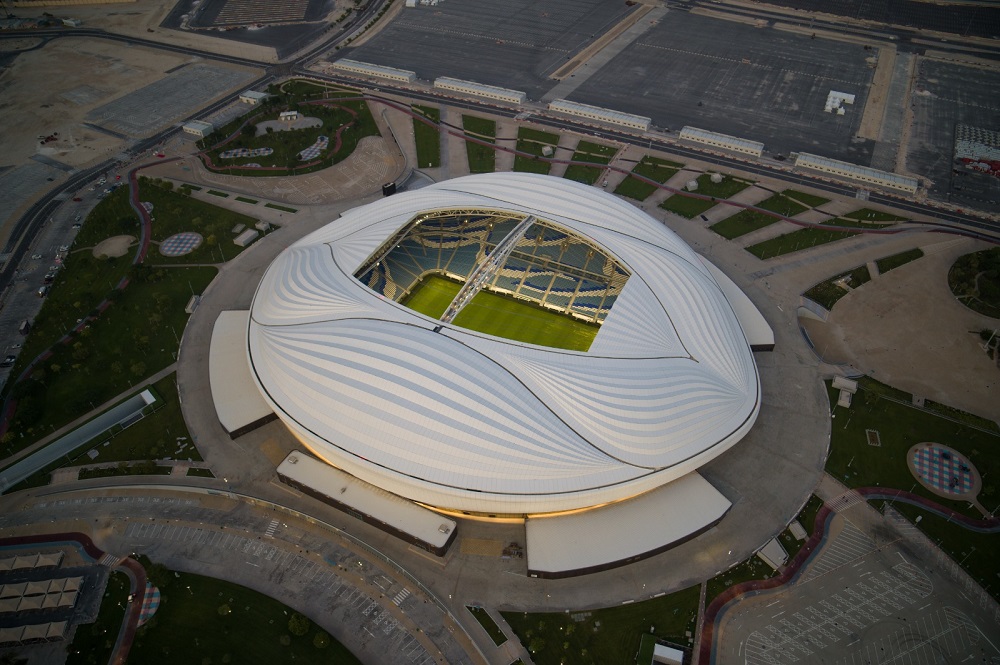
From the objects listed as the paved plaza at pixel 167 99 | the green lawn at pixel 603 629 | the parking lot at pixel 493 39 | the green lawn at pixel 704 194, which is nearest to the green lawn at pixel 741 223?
the green lawn at pixel 704 194

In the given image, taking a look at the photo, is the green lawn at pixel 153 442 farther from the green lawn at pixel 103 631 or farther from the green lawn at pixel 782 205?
the green lawn at pixel 782 205

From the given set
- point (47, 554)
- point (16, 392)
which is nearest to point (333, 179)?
point (16, 392)

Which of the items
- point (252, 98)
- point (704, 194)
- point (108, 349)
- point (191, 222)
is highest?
point (704, 194)

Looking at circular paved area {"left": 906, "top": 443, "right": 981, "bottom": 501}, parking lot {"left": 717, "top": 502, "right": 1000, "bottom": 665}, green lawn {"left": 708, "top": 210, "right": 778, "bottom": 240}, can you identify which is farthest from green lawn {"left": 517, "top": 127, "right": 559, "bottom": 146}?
parking lot {"left": 717, "top": 502, "right": 1000, "bottom": 665}

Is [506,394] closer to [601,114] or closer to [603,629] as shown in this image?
[603,629]

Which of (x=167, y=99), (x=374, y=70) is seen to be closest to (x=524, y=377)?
(x=374, y=70)

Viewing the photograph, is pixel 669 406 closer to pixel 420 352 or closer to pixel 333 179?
pixel 420 352

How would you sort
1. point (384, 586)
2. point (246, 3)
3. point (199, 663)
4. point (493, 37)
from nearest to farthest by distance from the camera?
1. point (199, 663)
2. point (384, 586)
3. point (493, 37)
4. point (246, 3)
